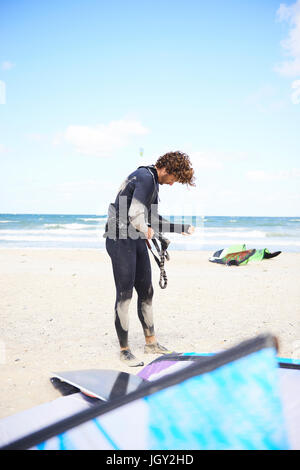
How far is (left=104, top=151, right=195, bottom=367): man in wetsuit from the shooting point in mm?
3350

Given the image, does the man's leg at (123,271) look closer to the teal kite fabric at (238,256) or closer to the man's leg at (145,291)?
the man's leg at (145,291)

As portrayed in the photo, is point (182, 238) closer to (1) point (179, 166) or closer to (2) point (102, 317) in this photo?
(2) point (102, 317)

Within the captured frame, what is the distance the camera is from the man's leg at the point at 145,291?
3631 mm

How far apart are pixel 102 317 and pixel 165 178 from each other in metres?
2.67

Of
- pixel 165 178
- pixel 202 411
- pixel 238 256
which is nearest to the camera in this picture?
pixel 202 411

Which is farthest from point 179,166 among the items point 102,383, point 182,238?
point 182,238

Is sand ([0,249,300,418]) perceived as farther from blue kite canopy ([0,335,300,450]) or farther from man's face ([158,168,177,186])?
man's face ([158,168,177,186])

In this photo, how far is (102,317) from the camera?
5.38 m

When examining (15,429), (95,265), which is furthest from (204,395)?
(95,265)

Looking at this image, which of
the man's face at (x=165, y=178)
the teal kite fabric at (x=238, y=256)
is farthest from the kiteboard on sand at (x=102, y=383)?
the teal kite fabric at (x=238, y=256)
